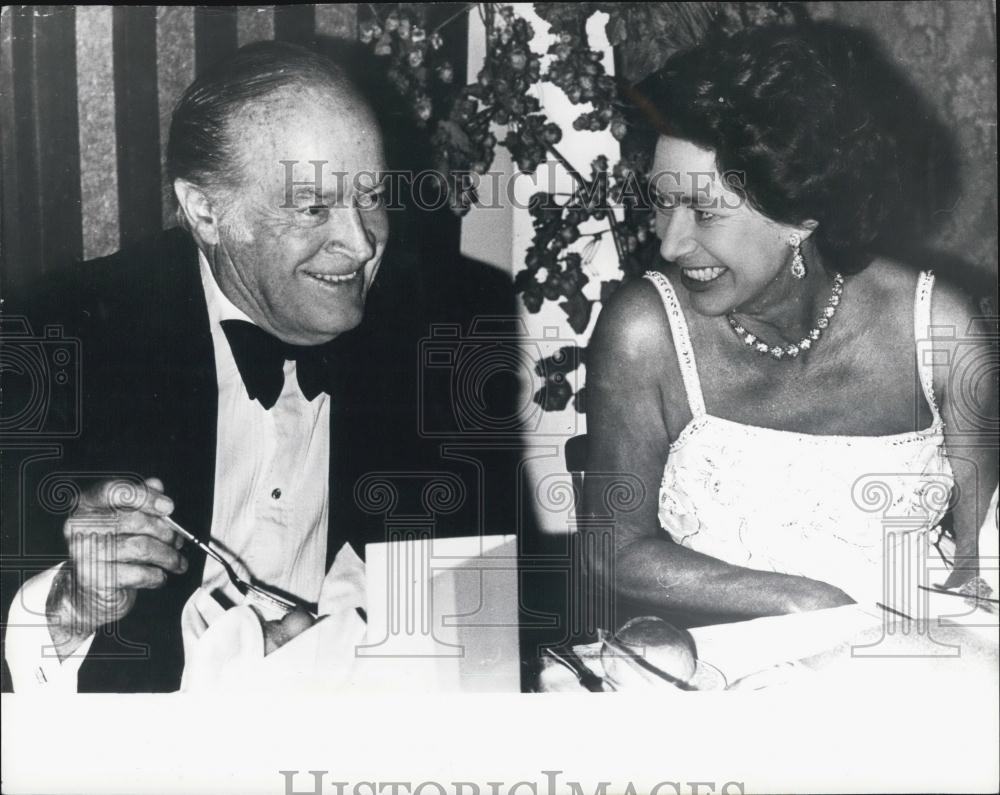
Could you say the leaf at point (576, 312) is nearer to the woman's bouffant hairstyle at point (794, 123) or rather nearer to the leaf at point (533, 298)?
the leaf at point (533, 298)

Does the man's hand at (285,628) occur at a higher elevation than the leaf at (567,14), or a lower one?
lower

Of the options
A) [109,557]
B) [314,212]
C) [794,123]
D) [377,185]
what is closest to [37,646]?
[109,557]

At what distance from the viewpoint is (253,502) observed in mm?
2531

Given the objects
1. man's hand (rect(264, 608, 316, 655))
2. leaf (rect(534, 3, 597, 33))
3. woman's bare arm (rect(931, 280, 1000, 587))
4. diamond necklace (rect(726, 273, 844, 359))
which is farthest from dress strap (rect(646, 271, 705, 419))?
man's hand (rect(264, 608, 316, 655))

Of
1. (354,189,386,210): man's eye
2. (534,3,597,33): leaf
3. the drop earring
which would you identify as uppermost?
(534,3,597,33): leaf

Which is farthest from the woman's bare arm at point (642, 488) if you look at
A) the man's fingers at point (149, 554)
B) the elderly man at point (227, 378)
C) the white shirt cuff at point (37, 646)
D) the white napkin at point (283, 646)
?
the white shirt cuff at point (37, 646)

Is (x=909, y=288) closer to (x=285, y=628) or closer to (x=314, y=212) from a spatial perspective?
(x=314, y=212)

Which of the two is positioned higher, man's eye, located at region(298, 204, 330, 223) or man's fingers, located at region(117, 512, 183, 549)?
man's eye, located at region(298, 204, 330, 223)

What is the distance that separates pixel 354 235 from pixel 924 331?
122 centimetres

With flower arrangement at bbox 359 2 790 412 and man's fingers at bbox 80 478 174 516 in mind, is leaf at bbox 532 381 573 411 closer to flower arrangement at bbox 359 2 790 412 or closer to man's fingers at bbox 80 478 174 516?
flower arrangement at bbox 359 2 790 412

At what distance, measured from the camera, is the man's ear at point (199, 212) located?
250cm

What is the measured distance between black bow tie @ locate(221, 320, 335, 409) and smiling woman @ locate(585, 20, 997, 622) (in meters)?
0.57

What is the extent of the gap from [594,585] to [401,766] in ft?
1.83

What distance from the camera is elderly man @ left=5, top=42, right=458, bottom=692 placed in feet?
8.15
